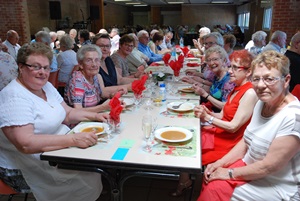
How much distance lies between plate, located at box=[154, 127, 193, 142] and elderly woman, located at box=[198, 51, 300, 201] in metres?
0.32

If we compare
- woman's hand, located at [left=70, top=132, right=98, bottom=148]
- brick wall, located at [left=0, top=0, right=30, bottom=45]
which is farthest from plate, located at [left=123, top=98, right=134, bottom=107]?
brick wall, located at [left=0, top=0, right=30, bottom=45]

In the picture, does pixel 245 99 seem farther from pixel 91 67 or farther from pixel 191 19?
pixel 191 19

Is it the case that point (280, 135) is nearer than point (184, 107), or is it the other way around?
point (280, 135)

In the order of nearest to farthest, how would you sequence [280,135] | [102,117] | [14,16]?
1. [280,135]
2. [102,117]
3. [14,16]

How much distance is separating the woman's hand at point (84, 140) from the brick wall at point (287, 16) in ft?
18.1

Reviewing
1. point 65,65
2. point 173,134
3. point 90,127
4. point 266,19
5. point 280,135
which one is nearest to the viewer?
point 280,135

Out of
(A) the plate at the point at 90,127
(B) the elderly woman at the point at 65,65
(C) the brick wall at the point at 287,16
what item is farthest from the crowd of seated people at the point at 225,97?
(C) the brick wall at the point at 287,16

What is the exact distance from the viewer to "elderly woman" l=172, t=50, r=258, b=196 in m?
1.84

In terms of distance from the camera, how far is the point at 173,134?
168cm

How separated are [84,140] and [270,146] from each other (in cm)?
104

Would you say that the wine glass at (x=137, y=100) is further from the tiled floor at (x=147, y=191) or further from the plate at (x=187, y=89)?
the tiled floor at (x=147, y=191)

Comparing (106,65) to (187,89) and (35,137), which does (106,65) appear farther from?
(35,137)

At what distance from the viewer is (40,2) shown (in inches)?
374

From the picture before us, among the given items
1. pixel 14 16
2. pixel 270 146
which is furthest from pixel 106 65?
pixel 14 16
